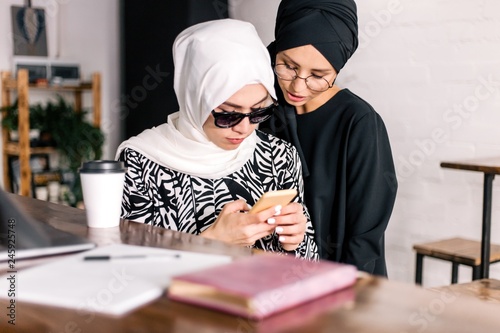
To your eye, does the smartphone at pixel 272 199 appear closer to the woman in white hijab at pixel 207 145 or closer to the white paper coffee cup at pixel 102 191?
the woman in white hijab at pixel 207 145

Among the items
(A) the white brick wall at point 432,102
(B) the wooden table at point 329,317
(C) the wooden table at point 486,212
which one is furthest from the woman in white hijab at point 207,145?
(A) the white brick wall at point 432,102

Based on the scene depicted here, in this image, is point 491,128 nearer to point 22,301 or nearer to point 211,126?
point 211,126

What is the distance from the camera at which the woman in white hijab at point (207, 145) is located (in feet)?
4.75

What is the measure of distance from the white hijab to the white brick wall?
1701 millimetres

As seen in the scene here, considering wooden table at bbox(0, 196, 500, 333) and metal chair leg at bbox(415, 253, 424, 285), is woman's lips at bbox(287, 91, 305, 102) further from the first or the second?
metal chair leg at bbox(415, 253, 424, 285)

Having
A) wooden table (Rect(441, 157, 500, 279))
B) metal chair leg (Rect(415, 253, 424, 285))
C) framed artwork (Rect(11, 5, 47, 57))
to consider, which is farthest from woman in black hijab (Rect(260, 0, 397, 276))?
framed artwork (Rect(11, 5, 47, 57))

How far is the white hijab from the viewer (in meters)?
1.46

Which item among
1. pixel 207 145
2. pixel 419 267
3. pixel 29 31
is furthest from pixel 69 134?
pixel 207 145

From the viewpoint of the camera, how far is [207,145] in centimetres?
151

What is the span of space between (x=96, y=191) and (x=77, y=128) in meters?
3.95

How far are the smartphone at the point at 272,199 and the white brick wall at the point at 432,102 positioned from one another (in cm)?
191

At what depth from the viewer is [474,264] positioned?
2.48 meters

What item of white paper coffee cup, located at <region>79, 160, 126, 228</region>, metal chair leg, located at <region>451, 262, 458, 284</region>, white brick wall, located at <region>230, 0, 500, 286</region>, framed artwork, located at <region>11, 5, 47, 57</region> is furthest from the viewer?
framed artwork, located at <region>11, 5, 47, 57</region>

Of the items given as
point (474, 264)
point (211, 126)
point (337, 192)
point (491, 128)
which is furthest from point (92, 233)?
point (491, 128)
